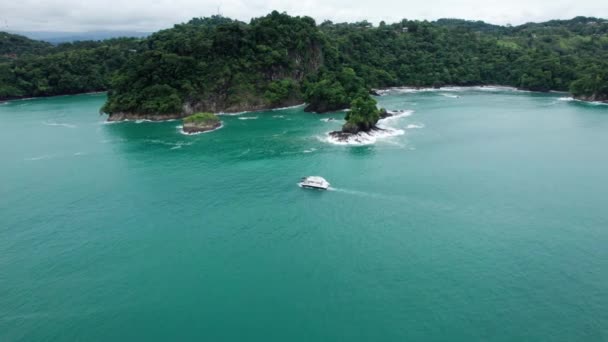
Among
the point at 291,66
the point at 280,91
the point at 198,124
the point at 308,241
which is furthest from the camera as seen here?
the point at 291,66

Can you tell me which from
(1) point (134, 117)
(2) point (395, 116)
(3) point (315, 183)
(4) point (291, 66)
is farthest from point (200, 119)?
(2) point (395, 116)

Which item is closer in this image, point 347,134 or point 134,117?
point 347,134

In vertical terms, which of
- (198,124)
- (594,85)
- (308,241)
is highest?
(594,85)

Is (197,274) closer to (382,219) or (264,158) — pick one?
(382,219)

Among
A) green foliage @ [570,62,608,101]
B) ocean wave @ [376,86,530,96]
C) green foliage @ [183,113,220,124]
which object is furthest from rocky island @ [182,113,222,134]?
green foliage @ [570,62,608,101]

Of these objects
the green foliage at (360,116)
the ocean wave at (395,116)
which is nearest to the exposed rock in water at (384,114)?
the ocean wave at (395,116)

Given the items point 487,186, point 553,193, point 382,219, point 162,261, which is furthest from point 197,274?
point 553,193

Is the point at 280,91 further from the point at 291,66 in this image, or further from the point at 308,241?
the point at 308,241
